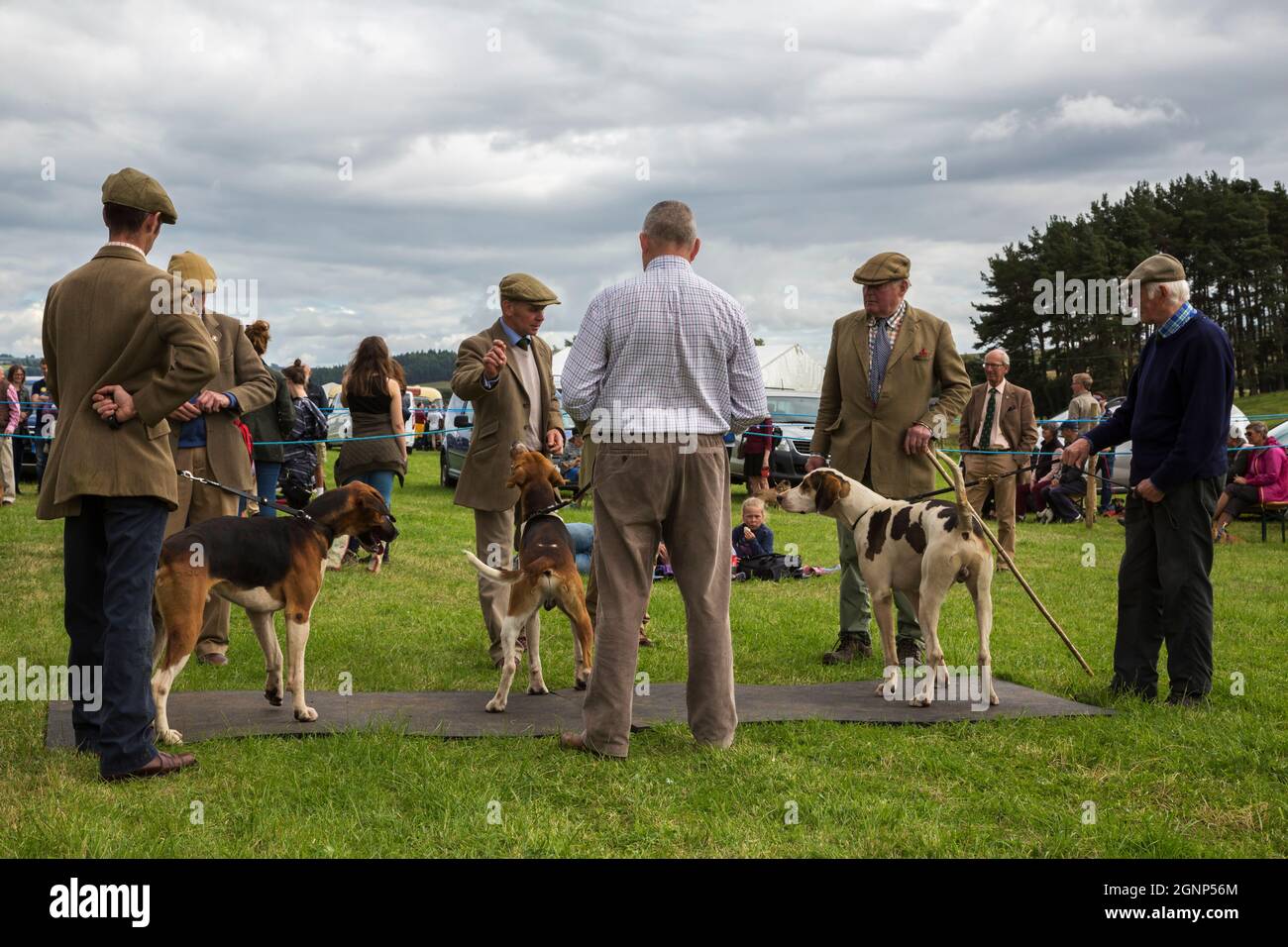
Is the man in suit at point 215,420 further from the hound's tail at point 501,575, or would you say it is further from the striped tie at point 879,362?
the striped tie at point 879,362

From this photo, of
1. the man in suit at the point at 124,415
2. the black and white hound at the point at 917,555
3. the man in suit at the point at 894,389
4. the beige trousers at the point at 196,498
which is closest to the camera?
the man in suit at the point at 124,415

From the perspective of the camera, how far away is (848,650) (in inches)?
289

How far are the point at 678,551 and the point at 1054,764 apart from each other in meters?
1.85

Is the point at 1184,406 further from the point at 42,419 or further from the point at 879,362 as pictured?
the point at 42,419

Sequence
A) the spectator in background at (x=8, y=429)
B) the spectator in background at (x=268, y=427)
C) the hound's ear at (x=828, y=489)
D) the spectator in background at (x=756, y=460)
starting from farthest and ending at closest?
the spectator in background at (x=756, y=460), the spectator in background at (x=8, y=429), the spectator in background at (x=268, y=427), the hound's ear at (x=828, y=489)

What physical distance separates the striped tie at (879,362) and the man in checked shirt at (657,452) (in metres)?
2.10

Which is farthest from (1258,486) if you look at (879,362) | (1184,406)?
(1184,406)

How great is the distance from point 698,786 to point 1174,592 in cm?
288

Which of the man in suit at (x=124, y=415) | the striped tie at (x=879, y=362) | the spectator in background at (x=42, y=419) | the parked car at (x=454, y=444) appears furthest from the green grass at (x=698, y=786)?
the parked car at (x=454, y=444)

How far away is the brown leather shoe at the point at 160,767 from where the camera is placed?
4.47 metres

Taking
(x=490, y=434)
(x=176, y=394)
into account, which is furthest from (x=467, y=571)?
(x=176, y=394)

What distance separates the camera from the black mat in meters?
5.36
